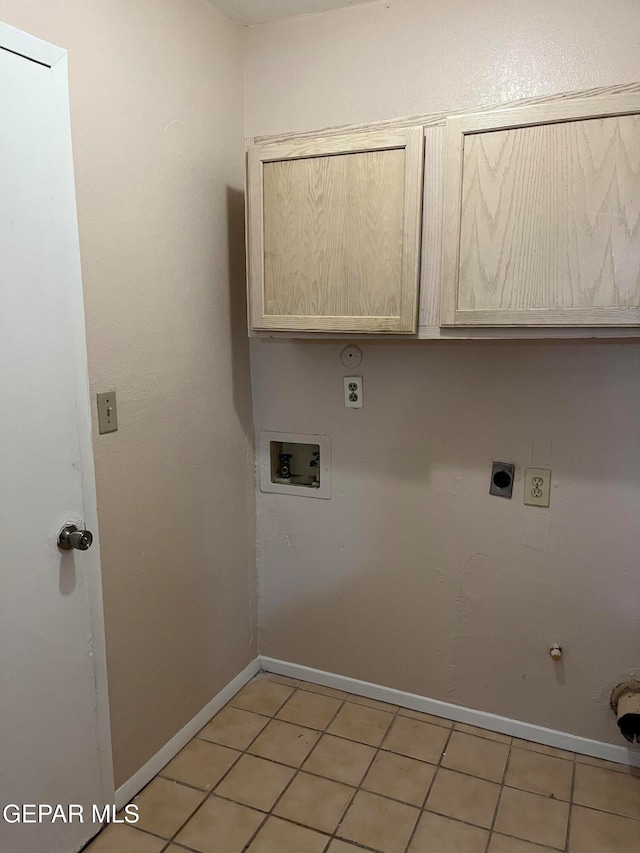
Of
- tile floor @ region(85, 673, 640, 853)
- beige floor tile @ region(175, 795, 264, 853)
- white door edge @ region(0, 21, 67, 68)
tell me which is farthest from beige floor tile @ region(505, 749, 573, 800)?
white door edge @ region(0, 21, 67, 68)

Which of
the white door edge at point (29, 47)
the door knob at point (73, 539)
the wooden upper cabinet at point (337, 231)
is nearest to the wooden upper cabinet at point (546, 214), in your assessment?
the wooden upper cabinet at point (337, 231)

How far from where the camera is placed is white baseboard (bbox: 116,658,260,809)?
181 cm

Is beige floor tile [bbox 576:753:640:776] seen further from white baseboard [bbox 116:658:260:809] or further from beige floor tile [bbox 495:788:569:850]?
white baseboard [bbox 116:658:260:809]

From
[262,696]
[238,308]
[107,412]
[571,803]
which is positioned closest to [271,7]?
[238,308]

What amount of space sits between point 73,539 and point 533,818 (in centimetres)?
150

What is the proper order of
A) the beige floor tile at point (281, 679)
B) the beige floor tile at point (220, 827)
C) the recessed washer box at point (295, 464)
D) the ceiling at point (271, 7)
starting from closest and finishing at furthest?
the beige floor tile at point (220, 827), the ceiling at point (271, 7), the recessed washer box at point (295, 464), the beige floor tile at point (281, 679)

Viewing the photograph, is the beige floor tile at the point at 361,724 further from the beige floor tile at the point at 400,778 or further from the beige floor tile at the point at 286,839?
the beige floor tile at the point at 286,839

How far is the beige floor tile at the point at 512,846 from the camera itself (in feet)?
5.40

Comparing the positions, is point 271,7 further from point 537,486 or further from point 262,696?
point 262,696

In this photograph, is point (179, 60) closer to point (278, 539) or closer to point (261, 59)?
point (261, 59)

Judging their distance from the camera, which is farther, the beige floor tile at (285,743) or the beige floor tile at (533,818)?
the beige floor tile at (285,743)

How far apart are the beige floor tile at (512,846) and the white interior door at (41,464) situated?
1122 mm

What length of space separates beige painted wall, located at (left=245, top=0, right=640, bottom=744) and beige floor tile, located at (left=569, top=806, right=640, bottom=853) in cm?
27

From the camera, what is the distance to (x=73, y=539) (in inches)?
57.9
